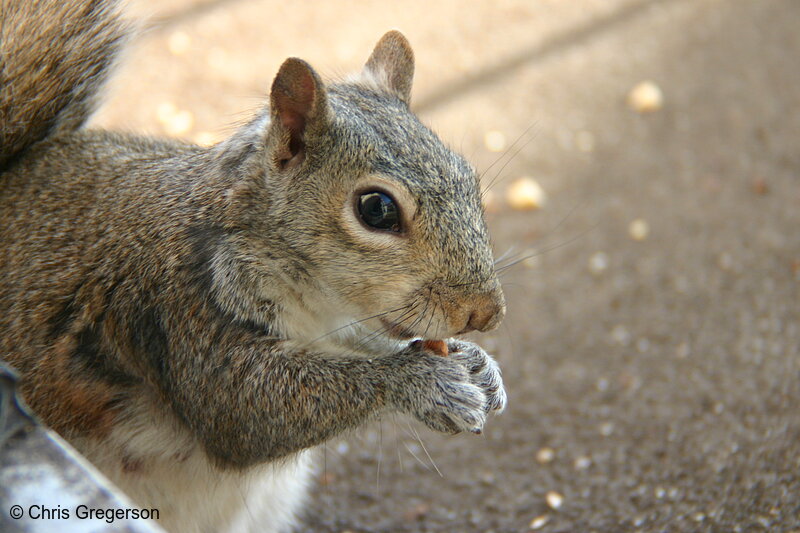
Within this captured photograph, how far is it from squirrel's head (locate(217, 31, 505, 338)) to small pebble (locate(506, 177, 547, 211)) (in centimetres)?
158

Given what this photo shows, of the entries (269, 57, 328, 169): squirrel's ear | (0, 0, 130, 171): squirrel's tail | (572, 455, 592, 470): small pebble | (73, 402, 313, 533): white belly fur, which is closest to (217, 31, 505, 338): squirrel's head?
(269, 57, 328, 169): squirrel's ear

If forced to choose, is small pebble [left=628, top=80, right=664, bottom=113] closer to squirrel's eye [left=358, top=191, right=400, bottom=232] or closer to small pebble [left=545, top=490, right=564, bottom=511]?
small pebble [left=545, top=490, right=564, bottom=511]

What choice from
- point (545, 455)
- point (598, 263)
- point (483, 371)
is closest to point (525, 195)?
point (598, 263)

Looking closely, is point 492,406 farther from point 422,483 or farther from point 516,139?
point 516,139

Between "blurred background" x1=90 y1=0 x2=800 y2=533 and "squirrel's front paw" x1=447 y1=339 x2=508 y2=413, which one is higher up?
"squirrel's front paw" x1=447 y1=339 x2=508 y2=413

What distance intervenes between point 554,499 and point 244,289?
3.51ft

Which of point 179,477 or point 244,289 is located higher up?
point 244,289

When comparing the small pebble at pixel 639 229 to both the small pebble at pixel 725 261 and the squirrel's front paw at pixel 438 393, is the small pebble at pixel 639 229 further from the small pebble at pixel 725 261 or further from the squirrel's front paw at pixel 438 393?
the squirrel's front paw at pixel 438 393

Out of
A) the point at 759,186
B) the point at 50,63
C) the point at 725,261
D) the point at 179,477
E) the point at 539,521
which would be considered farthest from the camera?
the point at 759,186

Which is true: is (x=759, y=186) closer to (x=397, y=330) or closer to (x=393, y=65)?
(x=393, y=65)

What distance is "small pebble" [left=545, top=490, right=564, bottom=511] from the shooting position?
2.21 m

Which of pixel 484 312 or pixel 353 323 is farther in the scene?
pixel 353 323

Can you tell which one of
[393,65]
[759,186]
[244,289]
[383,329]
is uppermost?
[393,65]

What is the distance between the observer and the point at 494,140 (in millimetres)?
3482
